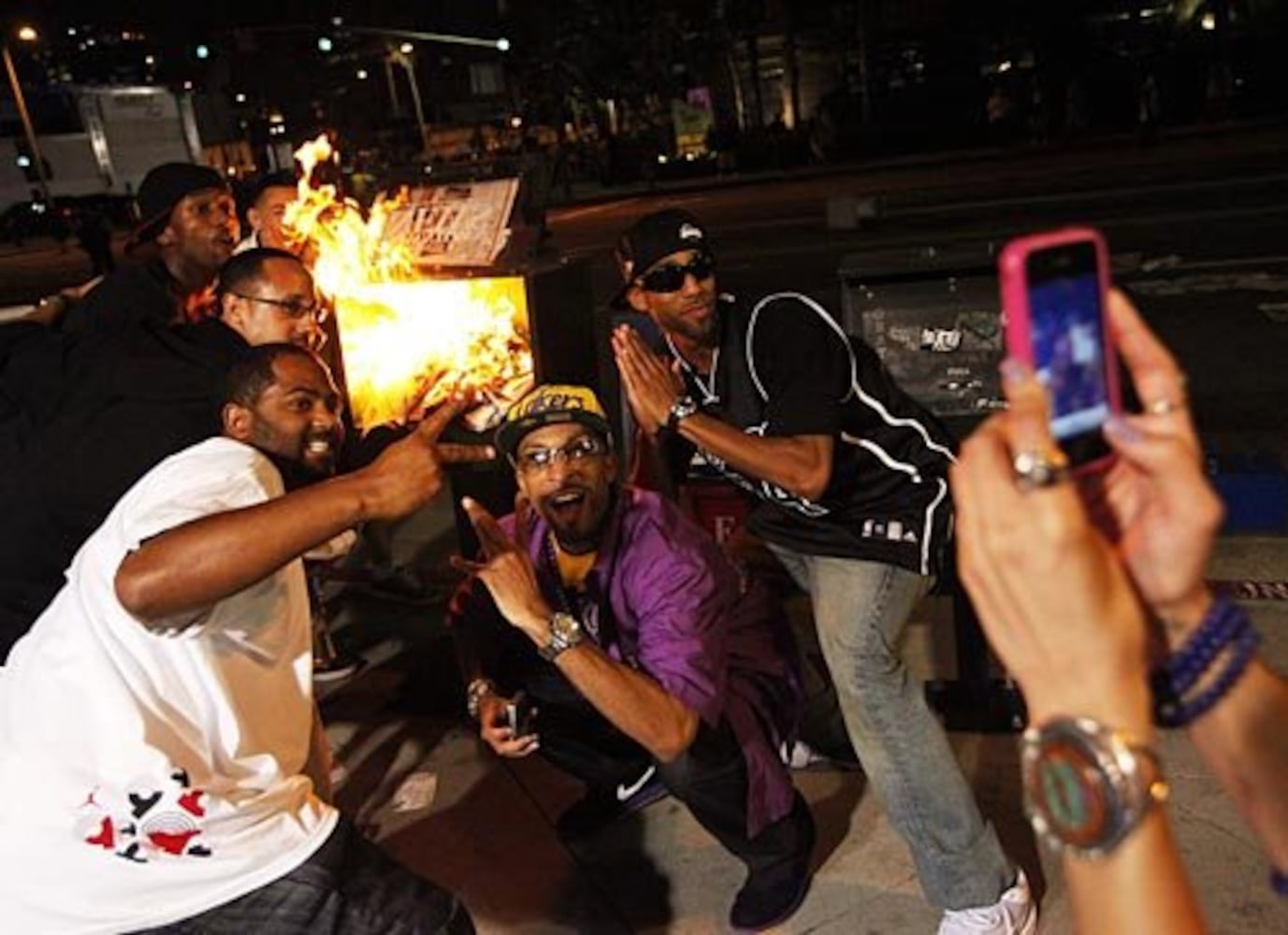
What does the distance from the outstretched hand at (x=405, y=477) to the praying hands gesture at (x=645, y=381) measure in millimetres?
814

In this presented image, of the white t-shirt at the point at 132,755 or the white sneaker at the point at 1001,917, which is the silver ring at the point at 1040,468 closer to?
the white t-shirt at the point at 132,755

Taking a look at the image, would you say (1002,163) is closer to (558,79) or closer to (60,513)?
(558,79)

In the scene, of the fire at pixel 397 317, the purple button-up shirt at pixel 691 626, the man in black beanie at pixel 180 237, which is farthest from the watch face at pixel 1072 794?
the man in black beanie at pixel 180 237

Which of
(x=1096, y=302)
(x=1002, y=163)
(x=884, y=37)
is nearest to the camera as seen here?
(x=1096, y=302)

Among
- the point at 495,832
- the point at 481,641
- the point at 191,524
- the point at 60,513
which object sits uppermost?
the point at 191,524

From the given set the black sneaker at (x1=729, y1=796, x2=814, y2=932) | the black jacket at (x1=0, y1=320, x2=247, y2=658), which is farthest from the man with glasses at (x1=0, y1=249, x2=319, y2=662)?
the black sneaker at (x1=729, y1=796, x2=814, y2=932)

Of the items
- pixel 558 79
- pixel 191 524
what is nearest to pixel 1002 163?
pixel 558 79

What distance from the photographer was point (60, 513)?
2.86 m

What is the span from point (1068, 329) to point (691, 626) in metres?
1.95

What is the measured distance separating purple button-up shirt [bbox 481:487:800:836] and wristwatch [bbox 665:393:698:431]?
0.36 m

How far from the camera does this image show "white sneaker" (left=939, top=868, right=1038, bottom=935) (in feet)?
9.61

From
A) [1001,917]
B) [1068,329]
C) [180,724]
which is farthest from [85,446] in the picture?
[1001,917]

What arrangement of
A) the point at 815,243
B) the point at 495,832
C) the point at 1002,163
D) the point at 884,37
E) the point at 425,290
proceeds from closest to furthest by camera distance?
the point at 495,832 → the point at 425,290 → the point at 815,243 → the point at 1002,163 → the point at 884,37

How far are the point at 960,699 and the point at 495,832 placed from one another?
5.44 feet
